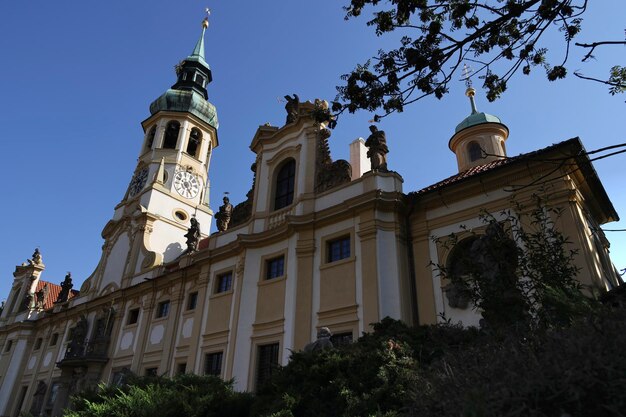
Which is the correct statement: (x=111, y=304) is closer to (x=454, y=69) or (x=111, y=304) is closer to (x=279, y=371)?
(x=279, y=371)

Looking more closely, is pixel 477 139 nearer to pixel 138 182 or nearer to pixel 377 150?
pixel 377 150

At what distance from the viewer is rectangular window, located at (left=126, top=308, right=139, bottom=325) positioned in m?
23.7

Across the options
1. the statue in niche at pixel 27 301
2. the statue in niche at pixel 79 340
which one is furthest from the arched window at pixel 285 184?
the statue in niche at pixel 27 301

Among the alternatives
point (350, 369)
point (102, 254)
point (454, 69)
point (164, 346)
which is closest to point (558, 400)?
point (454, 69)

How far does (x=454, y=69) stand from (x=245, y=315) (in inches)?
526

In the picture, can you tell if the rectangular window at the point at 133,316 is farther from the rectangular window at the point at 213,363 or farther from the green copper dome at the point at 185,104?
the green copper dome at the point at 185,104

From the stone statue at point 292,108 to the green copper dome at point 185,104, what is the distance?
56.7 ft

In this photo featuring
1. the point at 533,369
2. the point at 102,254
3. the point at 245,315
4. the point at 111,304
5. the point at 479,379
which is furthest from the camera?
the point at 102,254

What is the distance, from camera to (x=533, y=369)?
290 centimetres

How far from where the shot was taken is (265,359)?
1548 cm

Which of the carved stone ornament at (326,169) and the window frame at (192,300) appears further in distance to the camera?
the window frame at (192,300)

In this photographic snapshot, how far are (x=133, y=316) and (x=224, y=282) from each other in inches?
321

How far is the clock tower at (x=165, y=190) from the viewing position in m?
27.6

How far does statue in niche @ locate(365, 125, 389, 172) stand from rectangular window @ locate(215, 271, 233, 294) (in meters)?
7.59
